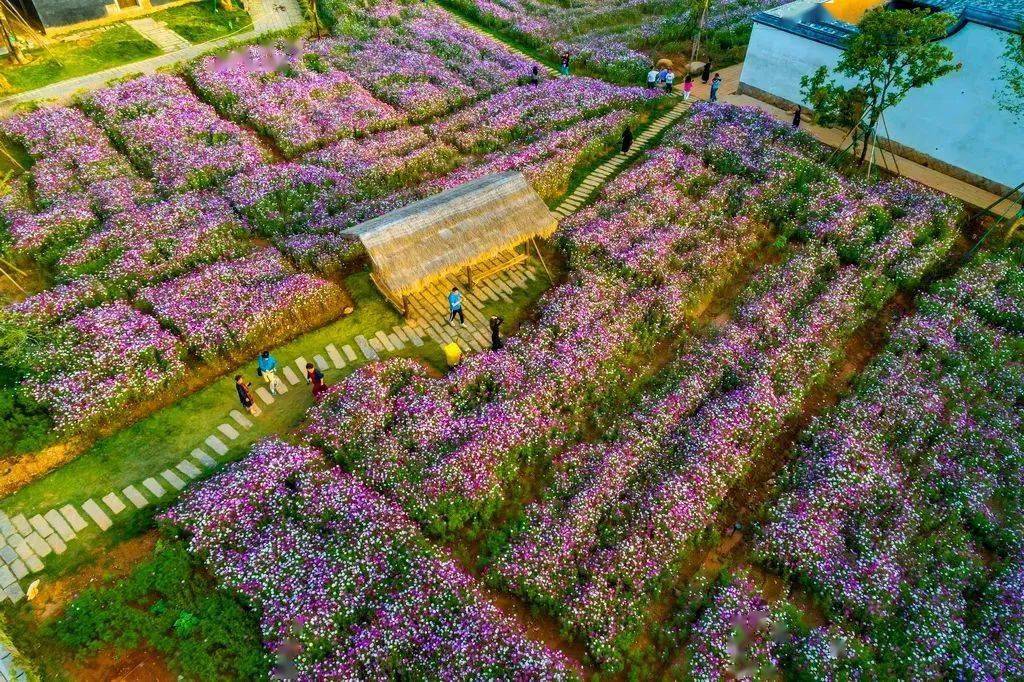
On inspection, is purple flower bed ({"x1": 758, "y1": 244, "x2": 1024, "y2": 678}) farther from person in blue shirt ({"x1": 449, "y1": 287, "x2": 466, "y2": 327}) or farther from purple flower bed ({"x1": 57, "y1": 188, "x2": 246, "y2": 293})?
purple flower bed ({"x1": 57, "y1": 188, "x2": 246, "y2": 293})

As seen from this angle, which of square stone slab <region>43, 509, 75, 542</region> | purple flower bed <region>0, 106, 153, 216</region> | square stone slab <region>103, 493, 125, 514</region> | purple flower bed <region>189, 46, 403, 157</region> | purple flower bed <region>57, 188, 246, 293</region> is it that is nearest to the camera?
square stone slab <region>43, 509, 75, 542</region>

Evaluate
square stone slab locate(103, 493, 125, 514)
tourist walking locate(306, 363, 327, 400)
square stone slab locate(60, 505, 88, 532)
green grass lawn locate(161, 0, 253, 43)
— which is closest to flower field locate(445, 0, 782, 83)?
green grass lawn locate(161, 0, 253, 43)

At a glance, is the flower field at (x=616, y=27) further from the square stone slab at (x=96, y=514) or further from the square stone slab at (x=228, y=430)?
the square stone slab at (x=96, y=514)

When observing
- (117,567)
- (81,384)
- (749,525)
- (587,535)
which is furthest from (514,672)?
(81,384)

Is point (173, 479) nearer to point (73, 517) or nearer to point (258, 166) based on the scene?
point (73, 517)

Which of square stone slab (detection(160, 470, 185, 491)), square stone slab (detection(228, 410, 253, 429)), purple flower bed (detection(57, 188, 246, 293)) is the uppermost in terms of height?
purple flower bed (detection(57, 188, 246, 293))

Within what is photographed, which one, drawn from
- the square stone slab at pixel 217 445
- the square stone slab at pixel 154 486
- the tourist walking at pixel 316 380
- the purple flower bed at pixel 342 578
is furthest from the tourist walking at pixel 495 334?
the square stone slab at pixel 154 486
